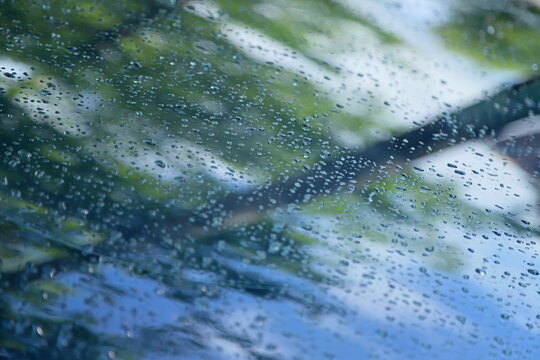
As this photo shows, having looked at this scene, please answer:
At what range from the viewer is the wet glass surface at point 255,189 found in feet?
2.97

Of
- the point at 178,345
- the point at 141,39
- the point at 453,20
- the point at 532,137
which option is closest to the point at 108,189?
the point at 178,345

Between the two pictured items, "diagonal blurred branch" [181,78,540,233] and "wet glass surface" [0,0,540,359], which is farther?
"diagonal blurred branch" [181,78,540,233]

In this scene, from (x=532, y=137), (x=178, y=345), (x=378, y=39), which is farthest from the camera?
(x=378, y=39)

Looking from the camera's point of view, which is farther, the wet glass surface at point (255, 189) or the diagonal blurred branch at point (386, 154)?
the diagonal blurred branch at point (386, 154)

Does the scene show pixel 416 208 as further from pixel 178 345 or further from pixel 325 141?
pixel 178 345

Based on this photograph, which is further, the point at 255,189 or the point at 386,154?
the point at 386,154

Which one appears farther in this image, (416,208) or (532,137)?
(532,137)

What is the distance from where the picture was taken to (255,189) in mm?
1169

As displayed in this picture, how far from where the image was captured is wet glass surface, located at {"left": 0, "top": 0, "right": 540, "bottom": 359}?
35.7 inches

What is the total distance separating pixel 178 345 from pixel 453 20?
4.96ft

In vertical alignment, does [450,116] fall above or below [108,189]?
above

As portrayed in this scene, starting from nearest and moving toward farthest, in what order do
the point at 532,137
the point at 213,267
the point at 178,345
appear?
the point at 178,345 < the point at 213,267 < the point at 532,137

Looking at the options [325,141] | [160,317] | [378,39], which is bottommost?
[160,317]

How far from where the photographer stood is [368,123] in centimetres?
144
